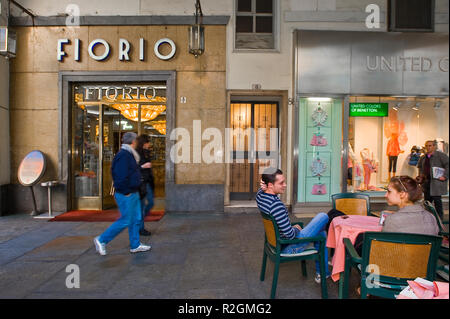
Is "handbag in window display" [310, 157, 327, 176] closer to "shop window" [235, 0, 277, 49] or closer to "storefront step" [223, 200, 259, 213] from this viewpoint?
"storefront step" [223, 200, 259, 213]

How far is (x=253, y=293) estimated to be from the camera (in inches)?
138

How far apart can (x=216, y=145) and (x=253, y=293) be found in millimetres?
4564

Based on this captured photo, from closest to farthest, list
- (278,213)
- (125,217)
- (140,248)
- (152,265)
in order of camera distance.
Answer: (278,213)
(152,265)
(125,217)
(140,248)

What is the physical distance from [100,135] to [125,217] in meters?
4.11

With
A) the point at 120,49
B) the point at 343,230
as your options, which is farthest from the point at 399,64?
the point at 120,49

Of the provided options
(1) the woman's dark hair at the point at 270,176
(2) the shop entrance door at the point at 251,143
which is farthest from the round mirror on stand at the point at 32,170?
(1) the woman's dark hair at the point at 270,176

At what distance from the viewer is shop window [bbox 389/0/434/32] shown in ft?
25.7

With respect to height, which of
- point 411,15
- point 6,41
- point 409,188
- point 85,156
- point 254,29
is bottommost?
point 409,188

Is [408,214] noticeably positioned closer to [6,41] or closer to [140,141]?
[140,141]

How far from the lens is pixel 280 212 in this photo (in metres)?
3.28

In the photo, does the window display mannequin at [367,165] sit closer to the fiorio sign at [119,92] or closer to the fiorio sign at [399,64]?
the fiorio sign at [399,64]

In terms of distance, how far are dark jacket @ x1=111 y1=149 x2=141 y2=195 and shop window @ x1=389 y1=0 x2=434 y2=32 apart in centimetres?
725

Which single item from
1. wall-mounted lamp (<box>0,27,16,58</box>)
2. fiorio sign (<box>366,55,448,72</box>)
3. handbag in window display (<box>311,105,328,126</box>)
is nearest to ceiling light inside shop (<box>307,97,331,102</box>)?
handbag in window display (<box>311,105,328,126</box>)
